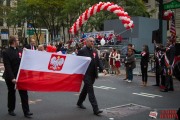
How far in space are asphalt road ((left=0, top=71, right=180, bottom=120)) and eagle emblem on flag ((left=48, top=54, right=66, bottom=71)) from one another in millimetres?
1091

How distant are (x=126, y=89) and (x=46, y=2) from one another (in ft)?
121

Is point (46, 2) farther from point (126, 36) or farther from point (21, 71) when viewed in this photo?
point (21, 71)

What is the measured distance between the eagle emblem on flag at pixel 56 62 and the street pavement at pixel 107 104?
3.58ft

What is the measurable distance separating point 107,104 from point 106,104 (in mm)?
28

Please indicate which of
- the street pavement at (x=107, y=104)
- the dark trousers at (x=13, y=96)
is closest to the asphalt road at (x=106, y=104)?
the street pavement at (x=107, y=104)

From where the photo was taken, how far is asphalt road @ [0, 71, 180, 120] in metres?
8.70

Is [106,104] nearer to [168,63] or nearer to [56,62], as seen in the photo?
[56,62]

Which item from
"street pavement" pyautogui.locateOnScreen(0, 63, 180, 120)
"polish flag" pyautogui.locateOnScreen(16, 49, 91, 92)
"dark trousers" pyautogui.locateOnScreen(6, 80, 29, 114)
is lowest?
"street pavement" pyautogui.locateOnScreen(0, 63, 180, 120)

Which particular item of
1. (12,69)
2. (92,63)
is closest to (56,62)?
(92,63)

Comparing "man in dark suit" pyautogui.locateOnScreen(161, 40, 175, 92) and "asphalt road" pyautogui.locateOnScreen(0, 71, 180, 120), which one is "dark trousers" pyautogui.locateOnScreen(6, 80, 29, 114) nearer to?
"asphalt road" pyautogui.locateOnScreen(0, 71, 180, 120)

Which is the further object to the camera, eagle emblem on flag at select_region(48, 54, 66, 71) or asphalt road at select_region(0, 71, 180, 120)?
eagle emblem on flag at select_region(48, 54, 66, 71)

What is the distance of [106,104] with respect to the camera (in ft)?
34.1

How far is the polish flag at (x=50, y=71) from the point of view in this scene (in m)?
8.65

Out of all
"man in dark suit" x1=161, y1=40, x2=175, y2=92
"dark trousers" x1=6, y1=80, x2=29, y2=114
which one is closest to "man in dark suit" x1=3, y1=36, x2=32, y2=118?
"dark trousers" x1=6, y1=80, x2=29, y2=114
